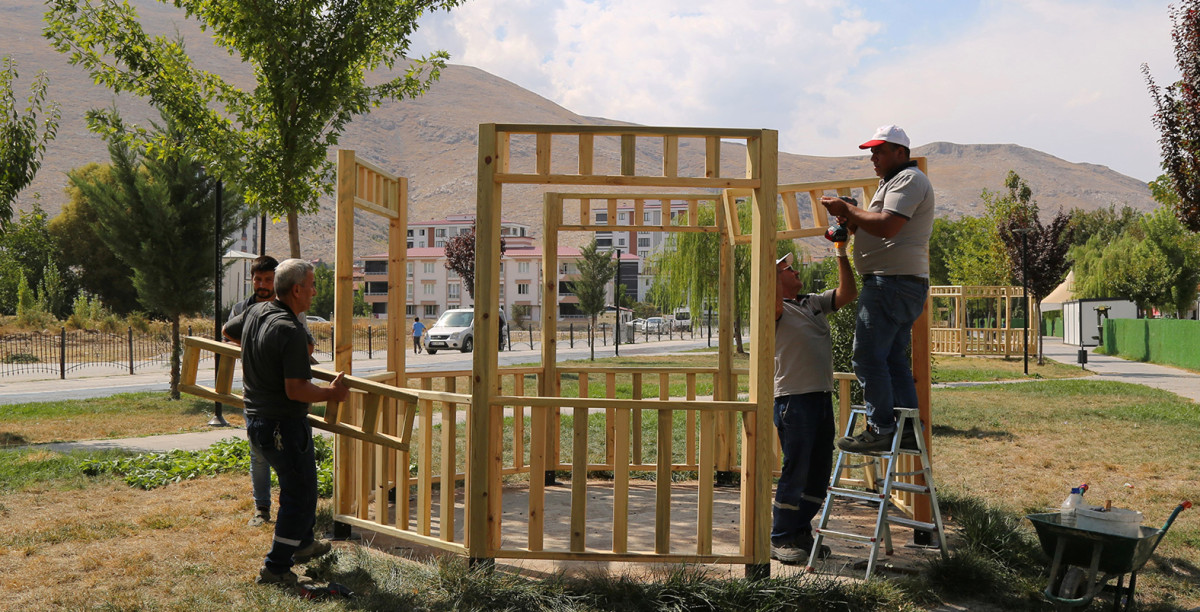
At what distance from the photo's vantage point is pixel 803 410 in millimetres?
5629

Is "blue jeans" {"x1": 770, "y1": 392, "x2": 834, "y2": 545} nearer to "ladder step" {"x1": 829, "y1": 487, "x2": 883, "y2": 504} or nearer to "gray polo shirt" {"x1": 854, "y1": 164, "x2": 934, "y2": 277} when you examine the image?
"ladder step" {"x1": 829, "y1": 487, "x2": 883, "y2": 504}

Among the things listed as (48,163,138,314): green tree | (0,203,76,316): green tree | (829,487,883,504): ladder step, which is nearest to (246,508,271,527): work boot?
(829,487,883,504): ladder step

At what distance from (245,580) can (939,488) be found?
17.5ft

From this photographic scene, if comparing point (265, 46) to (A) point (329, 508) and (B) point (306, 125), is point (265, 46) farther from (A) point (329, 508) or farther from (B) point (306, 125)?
(A) point (329, 508)

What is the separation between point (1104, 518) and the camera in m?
4.40

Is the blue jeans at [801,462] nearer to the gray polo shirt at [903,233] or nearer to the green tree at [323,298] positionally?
the gray polo shirt at [903,233]

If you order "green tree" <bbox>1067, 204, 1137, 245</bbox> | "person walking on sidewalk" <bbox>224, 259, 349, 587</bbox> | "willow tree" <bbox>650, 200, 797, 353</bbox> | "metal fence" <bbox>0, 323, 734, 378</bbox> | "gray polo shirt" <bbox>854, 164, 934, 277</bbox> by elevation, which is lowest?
"metal fence" <bbox>0, 323, 734, 378</bbox>

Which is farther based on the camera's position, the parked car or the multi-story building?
the multi-story building

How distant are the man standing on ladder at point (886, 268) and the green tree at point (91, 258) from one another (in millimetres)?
47757

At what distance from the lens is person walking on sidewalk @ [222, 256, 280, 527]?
586 cm

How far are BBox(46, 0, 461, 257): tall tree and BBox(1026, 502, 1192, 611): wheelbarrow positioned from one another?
6.96 metres

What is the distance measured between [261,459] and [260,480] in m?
0.15

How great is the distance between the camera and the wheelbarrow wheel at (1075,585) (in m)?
4.43

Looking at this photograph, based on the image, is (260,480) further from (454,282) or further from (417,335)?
(454,282)
